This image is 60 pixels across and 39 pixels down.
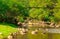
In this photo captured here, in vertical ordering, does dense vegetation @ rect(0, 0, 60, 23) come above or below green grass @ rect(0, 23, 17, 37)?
below

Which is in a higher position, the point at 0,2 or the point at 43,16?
the point at 0,2

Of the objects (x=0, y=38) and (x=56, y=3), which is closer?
(x=0, y=38)

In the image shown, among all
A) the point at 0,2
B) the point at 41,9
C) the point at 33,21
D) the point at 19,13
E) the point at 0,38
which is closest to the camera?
the point at 0,38

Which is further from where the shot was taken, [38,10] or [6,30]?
A: [38,10]

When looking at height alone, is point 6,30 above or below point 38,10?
above

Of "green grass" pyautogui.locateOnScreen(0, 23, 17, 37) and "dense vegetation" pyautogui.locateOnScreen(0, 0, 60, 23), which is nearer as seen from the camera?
"green grass" pyautogui.locateOnScreen(0, 23, 17, 37)

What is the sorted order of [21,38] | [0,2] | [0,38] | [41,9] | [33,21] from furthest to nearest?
1. [41,9]
2. [33,21]
3. [0,2]
4. [21,38]
5. [0,38]

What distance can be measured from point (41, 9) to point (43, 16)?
13.8 feet

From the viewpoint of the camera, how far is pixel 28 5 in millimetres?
93562

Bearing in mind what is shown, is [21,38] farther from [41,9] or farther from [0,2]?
[41,9]

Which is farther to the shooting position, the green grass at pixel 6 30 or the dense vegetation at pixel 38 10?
the dense vegetation at pixel 38 10

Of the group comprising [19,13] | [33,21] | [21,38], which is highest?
[21,38]

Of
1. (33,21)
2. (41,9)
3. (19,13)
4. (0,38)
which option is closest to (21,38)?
(0,38)

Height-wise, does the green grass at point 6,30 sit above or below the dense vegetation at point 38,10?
above
